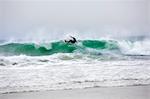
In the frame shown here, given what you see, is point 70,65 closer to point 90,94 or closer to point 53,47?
point 53,47

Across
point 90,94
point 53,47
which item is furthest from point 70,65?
point 90,94

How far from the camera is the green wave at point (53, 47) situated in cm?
427

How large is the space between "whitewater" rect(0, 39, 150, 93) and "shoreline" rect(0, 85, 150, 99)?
0.42 ft

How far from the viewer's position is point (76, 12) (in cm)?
440

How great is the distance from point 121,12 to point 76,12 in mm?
668

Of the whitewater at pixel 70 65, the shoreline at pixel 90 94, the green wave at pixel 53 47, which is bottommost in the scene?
the shoreline at pixel 90 94

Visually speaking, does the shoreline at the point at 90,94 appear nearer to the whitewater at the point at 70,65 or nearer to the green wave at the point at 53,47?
the whitewater at the point at 70,65

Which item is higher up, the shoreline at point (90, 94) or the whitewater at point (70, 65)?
the whitewater at point (70, 65)

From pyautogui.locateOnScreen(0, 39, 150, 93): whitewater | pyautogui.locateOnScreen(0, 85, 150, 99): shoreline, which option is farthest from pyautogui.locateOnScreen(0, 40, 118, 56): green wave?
pyautogui.locateOnScreen(0, 85, 150, 99): shoreline

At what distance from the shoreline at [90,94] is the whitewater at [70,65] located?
13cm

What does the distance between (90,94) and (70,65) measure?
60 cm

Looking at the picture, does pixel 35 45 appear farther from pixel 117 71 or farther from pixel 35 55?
pixel 117 71

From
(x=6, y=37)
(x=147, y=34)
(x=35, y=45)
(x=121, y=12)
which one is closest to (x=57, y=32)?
(x=35, y=45)

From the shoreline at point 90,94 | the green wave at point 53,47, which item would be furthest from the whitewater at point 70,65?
the shoreline at point 90,94
